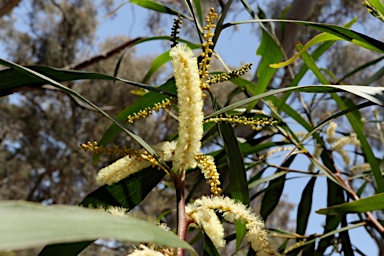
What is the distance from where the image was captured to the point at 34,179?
894 cm

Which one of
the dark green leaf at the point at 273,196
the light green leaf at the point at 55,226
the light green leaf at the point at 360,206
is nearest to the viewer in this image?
the light green leaf at the point at 55,226

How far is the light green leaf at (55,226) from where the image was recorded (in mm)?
170

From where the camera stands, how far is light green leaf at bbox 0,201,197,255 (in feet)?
0.56

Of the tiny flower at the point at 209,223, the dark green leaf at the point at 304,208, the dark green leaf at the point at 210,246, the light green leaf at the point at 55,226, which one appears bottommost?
the light green leaf at the point at 55,226

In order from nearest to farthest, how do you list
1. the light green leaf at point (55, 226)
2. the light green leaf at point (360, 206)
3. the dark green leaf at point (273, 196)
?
the light green leaf at point (55, 226) < the light green leaf at point (360, 206) < the dark green leaf at point (273, 196)

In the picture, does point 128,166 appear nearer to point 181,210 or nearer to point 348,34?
point 181,210

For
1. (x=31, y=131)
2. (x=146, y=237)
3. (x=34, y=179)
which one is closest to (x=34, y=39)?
(x=31, y=131)

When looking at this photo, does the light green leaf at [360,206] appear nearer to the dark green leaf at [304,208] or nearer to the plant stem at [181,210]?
the plant stem at [181,210]

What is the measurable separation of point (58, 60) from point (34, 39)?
0.95 metres

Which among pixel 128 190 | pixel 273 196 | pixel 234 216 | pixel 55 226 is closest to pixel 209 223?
pixel 234 216

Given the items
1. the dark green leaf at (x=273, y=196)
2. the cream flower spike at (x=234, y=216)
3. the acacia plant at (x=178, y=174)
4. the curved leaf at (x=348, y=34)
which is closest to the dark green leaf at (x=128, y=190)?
the acacia plant at (x=178, y=174)

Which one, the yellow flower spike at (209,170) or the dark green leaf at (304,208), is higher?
the dark green leaf at (304,208)

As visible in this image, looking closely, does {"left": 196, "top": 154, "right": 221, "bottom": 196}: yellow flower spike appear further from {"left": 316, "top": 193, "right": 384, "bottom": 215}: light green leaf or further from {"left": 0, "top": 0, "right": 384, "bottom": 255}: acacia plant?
{"left": 316, "top": 193, "right": 384, "bottom": 215}: light green leaf

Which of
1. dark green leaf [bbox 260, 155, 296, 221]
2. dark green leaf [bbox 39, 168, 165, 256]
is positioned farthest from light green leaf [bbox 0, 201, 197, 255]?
dark green leaf [bbox 260, 155, 296, 221]
